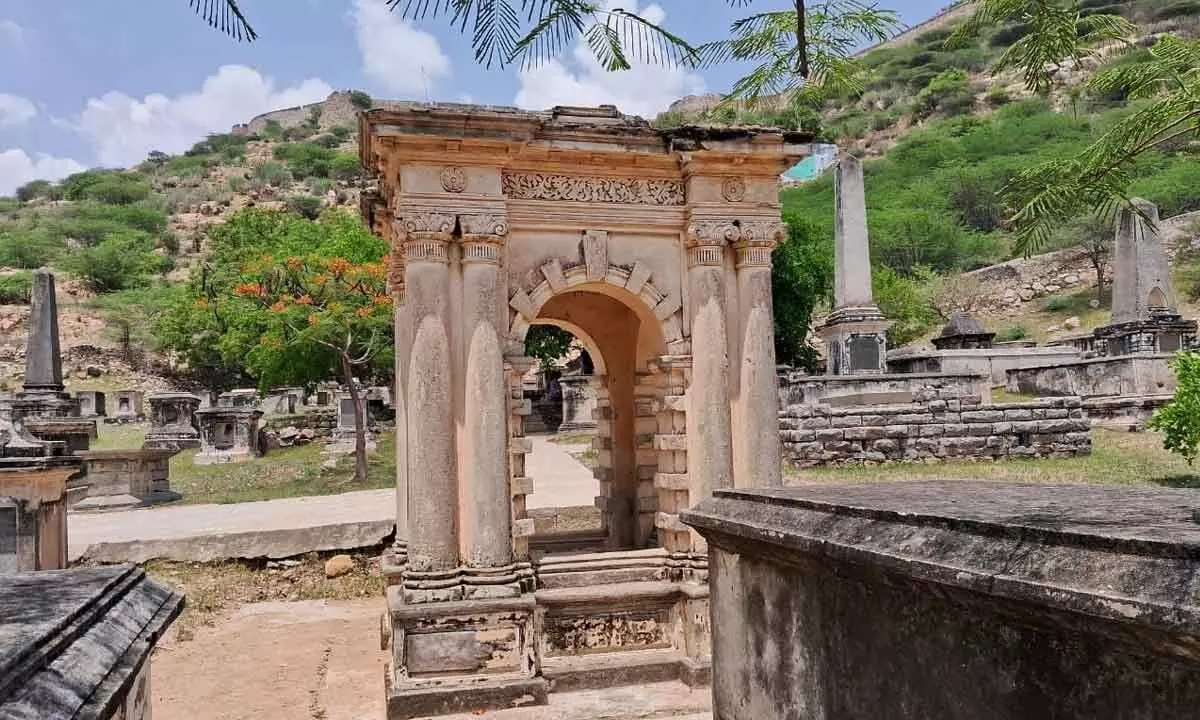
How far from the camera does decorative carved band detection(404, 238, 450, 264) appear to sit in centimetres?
695

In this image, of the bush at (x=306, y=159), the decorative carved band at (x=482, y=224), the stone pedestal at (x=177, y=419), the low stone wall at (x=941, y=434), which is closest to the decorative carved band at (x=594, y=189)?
the decorative carved band at (x=482, y=224)

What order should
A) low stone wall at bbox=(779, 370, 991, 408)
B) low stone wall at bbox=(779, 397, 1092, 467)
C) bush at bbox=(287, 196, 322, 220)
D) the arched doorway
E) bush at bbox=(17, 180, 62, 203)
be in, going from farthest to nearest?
1. bush at bbox=(17, 180, 62, 203)
2. bush at bbox=(287, 196, 322, 220)
3. low stone wall at bbox=(779, 370, 991, 408)
4. low stone wall at bbox=(779, 397, 1092, 467)
5. the arched doorway

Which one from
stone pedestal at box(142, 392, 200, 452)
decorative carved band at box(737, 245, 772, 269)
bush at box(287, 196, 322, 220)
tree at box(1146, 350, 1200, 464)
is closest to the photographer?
decorative carved band at box(737, 245, 772, 269)

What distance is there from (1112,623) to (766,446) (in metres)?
6.23

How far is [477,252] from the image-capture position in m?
7.07

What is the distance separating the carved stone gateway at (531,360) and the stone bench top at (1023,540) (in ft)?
13.7

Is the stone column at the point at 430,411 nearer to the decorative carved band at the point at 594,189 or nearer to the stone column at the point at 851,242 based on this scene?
the decorative carved band at the point at 594,189

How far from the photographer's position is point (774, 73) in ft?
9.39

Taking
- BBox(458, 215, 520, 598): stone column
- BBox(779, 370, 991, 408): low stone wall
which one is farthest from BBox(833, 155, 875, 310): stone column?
BBox(458, 215, 520, 598): stone column

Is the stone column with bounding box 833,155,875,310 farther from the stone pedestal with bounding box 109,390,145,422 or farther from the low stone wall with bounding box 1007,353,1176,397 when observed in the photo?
the stone pedestal with bounding box 109,390,145,422

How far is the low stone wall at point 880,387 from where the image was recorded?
60.0 ft

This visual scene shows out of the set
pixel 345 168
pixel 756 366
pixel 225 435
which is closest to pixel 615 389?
pixel 756 366

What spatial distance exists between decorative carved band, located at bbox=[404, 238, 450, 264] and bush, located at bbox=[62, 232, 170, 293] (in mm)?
59858

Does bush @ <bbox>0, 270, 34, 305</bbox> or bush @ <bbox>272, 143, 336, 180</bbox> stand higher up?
bush @ <bbox>272, 143, 336, 180</bbox>
